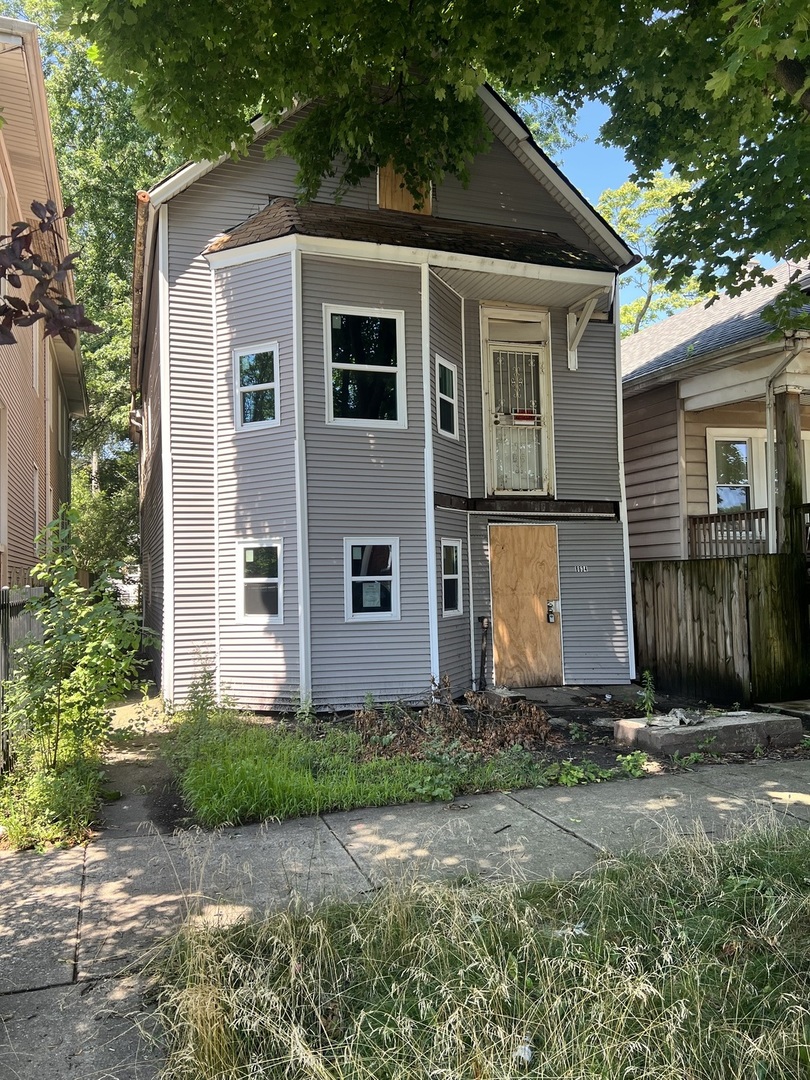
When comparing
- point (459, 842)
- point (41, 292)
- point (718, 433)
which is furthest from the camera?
point (718, 433)

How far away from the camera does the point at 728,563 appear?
420 inches

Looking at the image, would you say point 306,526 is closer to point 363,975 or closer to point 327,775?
point 327,775

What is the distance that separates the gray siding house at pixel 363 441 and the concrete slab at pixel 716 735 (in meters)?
3.35

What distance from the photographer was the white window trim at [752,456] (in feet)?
44.0

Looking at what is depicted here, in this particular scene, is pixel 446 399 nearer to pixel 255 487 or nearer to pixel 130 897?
pixel 255 487

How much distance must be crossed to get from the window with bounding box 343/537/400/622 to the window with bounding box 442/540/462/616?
2.82ft

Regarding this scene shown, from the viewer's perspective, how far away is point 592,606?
12.8 metres

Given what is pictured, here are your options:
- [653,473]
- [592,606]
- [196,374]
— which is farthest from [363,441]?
[653,473]

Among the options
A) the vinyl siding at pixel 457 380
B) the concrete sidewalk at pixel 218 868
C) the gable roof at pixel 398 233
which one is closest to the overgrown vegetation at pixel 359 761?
the concrete sidewalk at pixel 218 868

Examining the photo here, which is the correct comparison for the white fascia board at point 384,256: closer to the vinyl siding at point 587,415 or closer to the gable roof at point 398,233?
the gable roof at point 398,233

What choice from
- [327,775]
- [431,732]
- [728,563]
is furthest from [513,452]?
[327,775]

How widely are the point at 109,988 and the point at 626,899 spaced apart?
2.55m

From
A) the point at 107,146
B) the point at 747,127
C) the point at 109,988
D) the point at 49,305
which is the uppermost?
the point at 107,146

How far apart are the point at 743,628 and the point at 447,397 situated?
541cm
